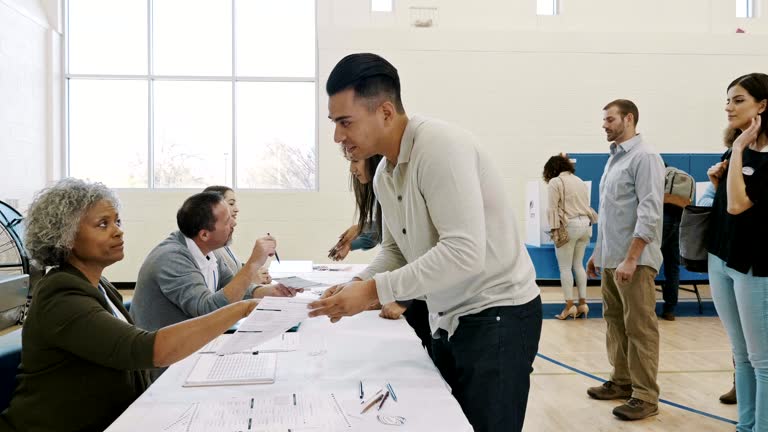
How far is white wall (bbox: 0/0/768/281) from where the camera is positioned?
317 inches

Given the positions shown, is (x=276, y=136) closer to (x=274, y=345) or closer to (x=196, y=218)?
(x=196, y=218)

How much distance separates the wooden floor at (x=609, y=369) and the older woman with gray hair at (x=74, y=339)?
7.00ft

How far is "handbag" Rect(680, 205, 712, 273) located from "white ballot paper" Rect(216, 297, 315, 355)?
2.07m

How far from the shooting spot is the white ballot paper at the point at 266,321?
51.4 inches

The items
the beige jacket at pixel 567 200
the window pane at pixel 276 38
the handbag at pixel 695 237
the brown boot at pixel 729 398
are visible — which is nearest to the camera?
the handbag at pixel 695 237

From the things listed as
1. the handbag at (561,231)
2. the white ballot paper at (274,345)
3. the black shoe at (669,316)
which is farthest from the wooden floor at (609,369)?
the white ballot paper at (274,345)

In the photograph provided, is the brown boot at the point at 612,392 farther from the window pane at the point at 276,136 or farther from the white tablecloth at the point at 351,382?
the window pane at the point at 276,136

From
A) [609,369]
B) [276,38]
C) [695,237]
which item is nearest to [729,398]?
[609,369]

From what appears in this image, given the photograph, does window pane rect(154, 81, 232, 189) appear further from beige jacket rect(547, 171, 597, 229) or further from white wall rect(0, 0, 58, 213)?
beige jacket rect(547, 171, 597, 229)

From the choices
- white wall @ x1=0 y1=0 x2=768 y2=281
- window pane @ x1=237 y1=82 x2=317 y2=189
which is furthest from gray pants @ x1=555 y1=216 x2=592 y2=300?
window pane @ x1=237 y1=82 x2=317 y2=189

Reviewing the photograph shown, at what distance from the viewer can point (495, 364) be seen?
145 cm

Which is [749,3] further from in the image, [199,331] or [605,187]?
[199,331]

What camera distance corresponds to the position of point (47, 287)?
4.51 feet

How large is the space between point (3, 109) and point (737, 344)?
24.5 feet
